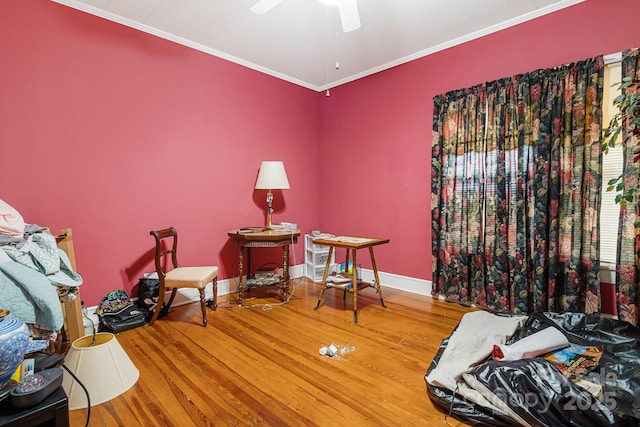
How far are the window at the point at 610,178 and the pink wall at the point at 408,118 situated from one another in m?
0.20

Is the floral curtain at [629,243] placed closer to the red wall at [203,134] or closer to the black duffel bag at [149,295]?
the red wall at [203,134]

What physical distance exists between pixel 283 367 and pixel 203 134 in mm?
2412

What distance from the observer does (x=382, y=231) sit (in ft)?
12.6

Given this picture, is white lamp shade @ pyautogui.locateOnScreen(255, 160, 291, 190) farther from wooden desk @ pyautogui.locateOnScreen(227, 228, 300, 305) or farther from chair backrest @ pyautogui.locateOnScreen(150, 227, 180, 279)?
chair backrest @ pyautogui.locateOnScreen(150, 227, 180, 279)

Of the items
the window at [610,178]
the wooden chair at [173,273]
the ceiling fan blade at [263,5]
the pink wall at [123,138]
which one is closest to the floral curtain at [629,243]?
the window at [610,178]

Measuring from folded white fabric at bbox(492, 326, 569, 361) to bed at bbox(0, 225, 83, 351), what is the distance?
2.24 metres

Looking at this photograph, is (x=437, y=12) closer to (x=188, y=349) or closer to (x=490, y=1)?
(x=490, y=1)

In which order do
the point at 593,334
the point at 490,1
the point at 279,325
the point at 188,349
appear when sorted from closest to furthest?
the point at 593,334 → the point at 188,349 → the point at 490,1 → the point at 279,325

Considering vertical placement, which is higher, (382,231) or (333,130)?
(333,130)

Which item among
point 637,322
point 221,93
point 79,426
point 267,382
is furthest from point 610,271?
point 221,93

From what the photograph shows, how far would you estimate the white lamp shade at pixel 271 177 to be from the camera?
3537 mm

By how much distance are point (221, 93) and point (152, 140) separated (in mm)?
918

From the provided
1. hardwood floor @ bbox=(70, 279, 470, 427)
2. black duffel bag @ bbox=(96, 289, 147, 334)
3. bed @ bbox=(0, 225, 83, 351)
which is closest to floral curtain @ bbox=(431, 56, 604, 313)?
hardwood floor @ bbox=(70, 279, 470, 427)

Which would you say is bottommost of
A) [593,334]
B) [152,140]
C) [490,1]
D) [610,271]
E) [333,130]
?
[593,334]
